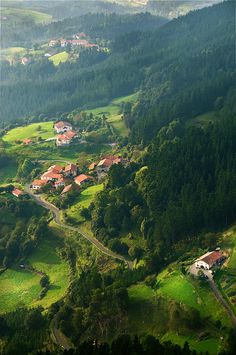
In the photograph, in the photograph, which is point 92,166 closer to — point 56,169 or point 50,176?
point 56,169

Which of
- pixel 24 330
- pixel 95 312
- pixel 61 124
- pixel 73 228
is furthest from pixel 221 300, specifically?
pixel 61 124

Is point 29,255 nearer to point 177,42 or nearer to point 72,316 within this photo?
point 72,316

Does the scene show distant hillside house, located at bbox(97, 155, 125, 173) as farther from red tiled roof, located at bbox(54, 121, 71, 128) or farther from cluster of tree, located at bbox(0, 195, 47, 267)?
red tiled roof, located at bbox(54, 121, 71, 128)

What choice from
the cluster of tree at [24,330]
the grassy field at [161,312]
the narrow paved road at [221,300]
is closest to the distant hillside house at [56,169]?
the cluster of tree at [24,330]

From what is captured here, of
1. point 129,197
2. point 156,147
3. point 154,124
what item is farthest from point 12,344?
point 154,124

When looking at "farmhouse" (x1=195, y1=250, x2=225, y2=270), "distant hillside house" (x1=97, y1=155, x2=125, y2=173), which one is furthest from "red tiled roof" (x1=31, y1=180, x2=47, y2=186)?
"farmhouse" (x1=195, y1=250, x2=225, y2=270)

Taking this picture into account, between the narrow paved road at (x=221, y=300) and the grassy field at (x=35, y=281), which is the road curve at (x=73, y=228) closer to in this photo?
the grassy field at (x=35, y=281)
